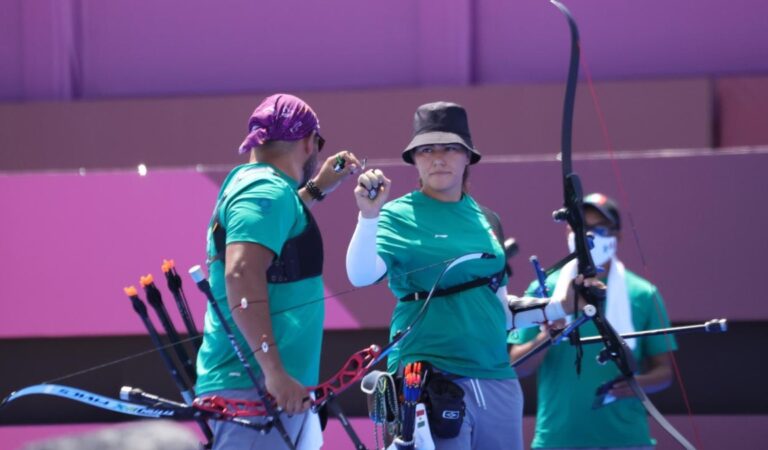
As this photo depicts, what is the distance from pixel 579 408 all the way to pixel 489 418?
113cm

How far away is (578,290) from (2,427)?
3398mm

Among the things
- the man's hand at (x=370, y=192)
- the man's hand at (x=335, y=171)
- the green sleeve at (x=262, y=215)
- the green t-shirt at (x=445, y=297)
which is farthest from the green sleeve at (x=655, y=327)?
the green sleeve at (x=262, y=215)

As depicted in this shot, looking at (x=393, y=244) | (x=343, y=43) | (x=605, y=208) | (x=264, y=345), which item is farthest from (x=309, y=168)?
(x=343, y=43)

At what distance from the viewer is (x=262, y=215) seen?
11.5 feet

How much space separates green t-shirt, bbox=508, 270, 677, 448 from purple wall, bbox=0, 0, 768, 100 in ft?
8.92

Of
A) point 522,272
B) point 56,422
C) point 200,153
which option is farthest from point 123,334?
point 522,272

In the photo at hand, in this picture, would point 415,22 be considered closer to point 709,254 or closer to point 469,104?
point 469,104

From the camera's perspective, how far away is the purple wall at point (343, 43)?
295 inches

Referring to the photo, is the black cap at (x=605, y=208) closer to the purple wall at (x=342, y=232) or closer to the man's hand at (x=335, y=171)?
the purple wall at (x=342, y=232)

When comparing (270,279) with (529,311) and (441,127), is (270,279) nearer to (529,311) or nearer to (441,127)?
(441,127)

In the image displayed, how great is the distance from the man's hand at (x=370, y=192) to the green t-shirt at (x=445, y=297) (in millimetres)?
264

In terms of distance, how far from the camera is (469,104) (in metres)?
7.28

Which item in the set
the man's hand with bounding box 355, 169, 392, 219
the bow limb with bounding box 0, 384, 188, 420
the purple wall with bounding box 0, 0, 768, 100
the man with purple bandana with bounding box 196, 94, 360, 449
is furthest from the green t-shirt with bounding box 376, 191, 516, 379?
the purple wall with bounding box 0, 0, 768, 100

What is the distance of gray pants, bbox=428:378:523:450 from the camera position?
403cm
